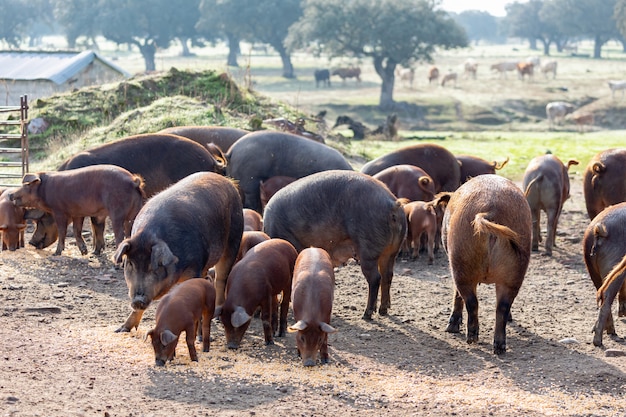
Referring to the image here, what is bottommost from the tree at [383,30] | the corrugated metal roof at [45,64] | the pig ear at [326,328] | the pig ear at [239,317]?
the pig ear at [239,317]

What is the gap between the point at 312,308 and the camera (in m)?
7.64

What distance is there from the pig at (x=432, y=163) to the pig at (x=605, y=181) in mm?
2274

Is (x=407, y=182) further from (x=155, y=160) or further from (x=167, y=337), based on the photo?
(x=167, y=337)

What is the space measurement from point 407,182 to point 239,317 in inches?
220

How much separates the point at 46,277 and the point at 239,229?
9.31 ft

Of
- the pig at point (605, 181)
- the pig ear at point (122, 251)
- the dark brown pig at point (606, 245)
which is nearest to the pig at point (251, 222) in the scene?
the pig ear at point (122, 251)

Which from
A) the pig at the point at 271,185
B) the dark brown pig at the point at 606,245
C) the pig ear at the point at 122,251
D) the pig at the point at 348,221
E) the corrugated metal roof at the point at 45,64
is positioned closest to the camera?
the pig ear at the point at 122,251

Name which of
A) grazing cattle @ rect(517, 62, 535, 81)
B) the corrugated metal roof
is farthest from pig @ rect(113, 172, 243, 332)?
grazing cattle @ rect(517, 62, 535, 81)

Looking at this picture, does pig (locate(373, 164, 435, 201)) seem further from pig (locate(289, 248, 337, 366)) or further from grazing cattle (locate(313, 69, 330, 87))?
grazing cattle (locate(313, 69, 330, 87))

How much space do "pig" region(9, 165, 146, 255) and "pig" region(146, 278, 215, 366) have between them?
12.4 feet

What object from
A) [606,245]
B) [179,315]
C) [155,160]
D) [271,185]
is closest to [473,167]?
[271,185]

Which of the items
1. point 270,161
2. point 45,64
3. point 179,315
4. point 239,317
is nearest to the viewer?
point 179,315

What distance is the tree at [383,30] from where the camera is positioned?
175ft

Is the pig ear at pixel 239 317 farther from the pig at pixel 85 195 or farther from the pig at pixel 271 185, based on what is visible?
the pig at pixel 271 185
